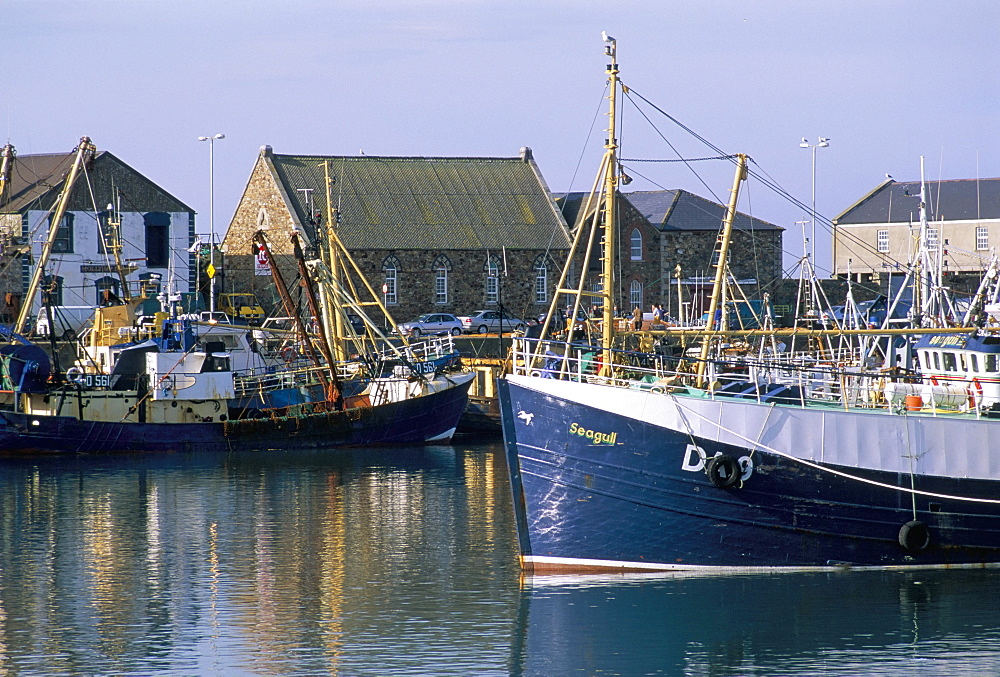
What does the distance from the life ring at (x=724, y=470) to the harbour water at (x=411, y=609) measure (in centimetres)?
175

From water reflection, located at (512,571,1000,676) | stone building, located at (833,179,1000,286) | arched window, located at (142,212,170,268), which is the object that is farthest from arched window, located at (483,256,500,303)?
water reflection, located at (512,571,1000,676)

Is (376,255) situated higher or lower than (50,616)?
higher

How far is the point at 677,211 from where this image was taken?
250 ft

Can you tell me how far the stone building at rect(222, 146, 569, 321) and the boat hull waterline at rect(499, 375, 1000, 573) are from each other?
4548cm

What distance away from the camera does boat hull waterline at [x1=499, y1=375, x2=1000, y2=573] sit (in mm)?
21234

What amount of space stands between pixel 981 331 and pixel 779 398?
3995 millimetres

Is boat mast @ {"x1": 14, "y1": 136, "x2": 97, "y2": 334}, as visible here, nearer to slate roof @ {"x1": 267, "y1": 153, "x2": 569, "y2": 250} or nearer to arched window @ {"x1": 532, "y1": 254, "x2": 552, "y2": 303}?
slate roof @ {"x1": 267, "y1": 153, "x2": 569, "y2": 250}

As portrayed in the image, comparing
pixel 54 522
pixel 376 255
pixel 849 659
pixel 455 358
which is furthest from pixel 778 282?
pixel 849 659

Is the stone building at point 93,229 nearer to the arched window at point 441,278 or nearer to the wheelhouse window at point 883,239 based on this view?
the arched window at point 441,278

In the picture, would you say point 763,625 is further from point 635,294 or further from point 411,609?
point 635,294

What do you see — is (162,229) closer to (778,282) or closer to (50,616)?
(778,282)

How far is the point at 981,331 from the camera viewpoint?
22875 millimetres

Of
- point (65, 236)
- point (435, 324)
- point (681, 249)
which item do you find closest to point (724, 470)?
point (435, 324)

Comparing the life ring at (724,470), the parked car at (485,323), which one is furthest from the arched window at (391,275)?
the life ring at (724,470)
